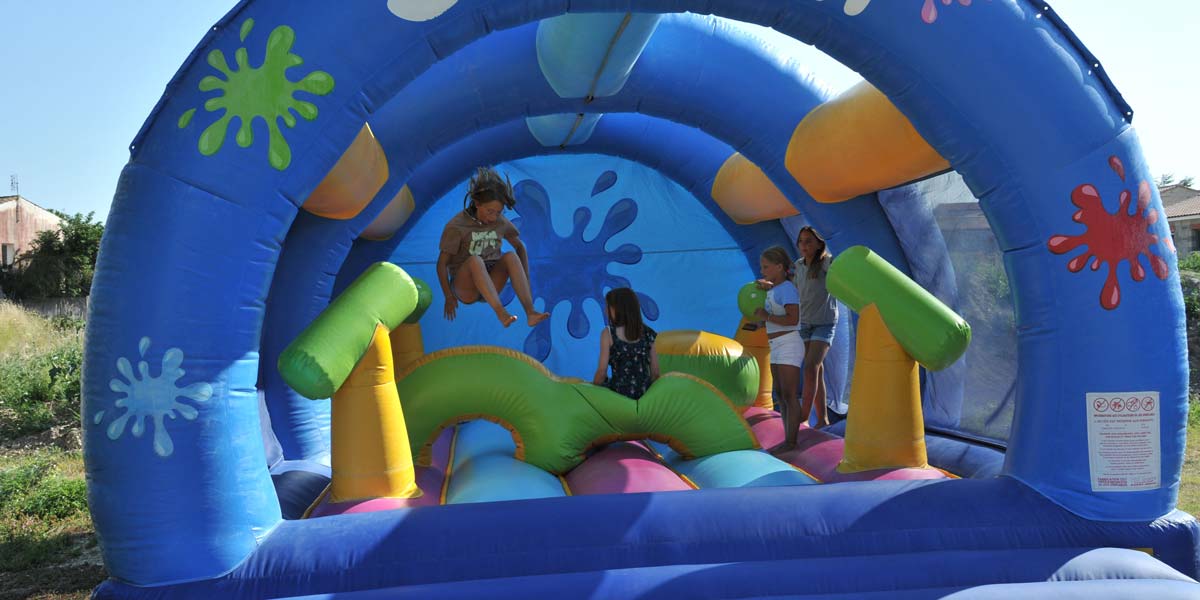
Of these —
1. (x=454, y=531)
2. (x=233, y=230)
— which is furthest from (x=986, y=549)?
(x=233, y=230)

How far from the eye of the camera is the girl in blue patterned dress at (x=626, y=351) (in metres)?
3.62

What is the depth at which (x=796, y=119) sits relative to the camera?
436 cm

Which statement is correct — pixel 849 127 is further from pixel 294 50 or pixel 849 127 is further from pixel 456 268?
pixel 294 50

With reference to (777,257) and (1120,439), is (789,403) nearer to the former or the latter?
(777,257)

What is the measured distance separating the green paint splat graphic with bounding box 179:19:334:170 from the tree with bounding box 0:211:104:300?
18126 mm

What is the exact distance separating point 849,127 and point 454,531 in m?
2.44

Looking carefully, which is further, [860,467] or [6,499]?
[6,499]

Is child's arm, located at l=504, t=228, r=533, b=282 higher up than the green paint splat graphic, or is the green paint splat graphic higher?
the green paint splat graphic

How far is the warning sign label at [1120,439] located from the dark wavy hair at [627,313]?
5.66 ft

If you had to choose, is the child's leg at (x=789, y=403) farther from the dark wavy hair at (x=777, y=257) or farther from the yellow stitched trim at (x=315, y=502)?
the yellow stitched trim at (x=315, y=502)

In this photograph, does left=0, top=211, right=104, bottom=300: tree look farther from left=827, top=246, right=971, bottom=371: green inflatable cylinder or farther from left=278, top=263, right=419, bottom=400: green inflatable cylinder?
left=827, top=246, right=971, bottom=371: green inflatable cylinder

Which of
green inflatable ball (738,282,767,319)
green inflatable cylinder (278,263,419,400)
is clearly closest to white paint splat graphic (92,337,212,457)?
green inflatable cylinder (278,263,419,400)

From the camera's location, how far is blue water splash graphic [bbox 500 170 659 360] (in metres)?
6.00

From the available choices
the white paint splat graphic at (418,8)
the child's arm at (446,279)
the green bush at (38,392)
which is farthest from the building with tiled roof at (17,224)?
the white paint splat graphic at (418,8)
